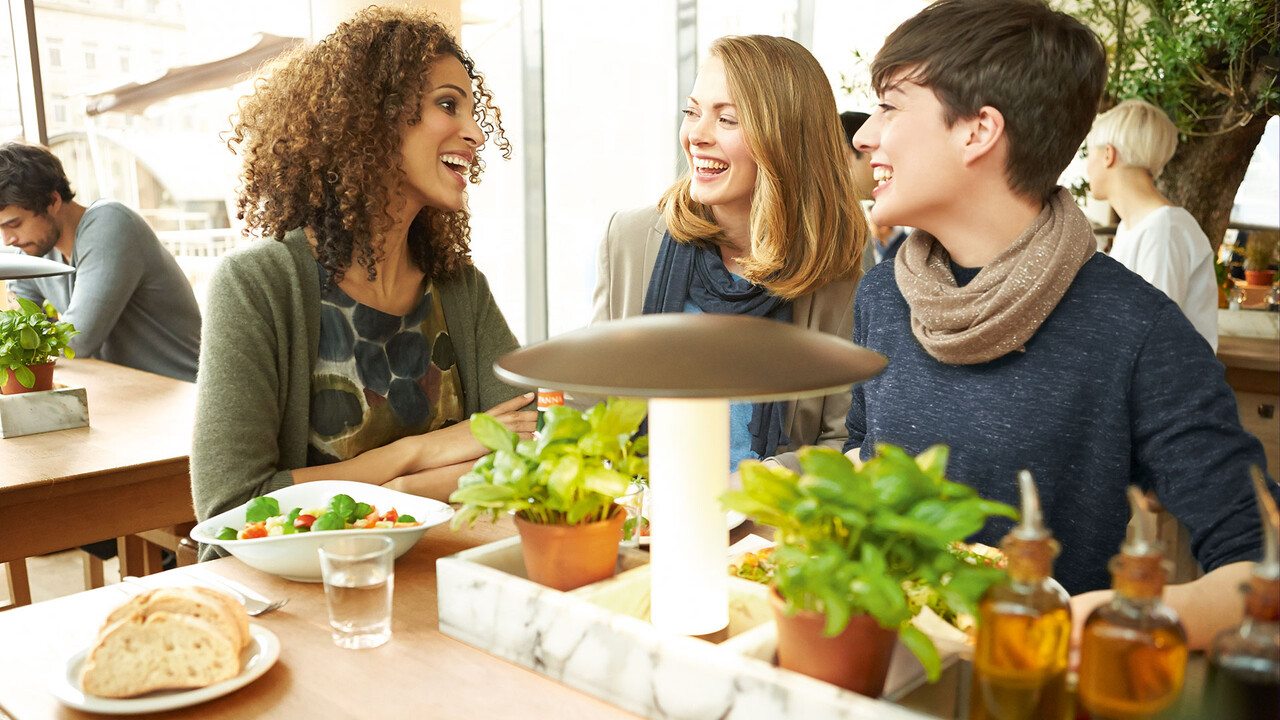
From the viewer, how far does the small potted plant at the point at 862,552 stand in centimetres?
73

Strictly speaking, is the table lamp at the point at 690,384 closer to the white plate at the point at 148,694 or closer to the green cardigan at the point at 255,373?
the white plate at the point at 148,694

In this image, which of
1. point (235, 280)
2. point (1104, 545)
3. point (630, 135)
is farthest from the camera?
point (630, 135)

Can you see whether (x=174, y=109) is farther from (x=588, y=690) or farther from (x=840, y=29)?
(x=588, y=690)

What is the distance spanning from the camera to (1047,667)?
720mm

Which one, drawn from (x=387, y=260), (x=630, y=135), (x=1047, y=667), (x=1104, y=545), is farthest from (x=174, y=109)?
(x=1047, y=667)

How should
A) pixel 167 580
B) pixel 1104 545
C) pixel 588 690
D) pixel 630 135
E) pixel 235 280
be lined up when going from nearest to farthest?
1. pixel 588 690
2. pixel 167 580
3. pixel 1104 545
4. pixel 235 280
5. pixel 630 135

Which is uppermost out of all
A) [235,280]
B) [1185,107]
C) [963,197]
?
[1185,107]

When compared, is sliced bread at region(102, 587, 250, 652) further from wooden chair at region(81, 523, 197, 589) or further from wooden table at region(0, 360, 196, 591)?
wooden chair at region(81, 523, 197, 589)

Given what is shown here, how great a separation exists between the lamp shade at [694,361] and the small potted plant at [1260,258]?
441 cm

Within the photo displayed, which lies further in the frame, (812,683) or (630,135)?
(630,135)

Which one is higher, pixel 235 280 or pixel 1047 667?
pixel 235 280

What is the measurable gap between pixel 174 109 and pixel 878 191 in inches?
151

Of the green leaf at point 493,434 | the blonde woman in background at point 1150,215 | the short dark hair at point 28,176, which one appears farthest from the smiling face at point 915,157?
the short dark hair at point 28,176

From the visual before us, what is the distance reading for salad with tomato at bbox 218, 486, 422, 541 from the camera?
126 cm
